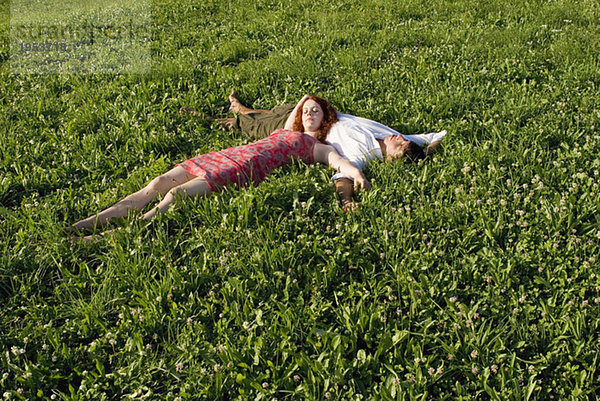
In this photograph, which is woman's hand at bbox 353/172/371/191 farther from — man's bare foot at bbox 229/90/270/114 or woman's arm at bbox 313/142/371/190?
man's bare foot at bbox 229/90/270/114

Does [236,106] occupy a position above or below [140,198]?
above

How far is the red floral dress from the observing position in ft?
17.1

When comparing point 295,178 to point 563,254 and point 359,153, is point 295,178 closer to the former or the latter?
point 359,153

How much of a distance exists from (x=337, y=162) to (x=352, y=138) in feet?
1.84

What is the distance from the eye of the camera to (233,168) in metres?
5.28

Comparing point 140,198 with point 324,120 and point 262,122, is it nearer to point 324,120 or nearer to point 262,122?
point 262,122

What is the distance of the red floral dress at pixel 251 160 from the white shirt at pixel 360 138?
0.38 metres

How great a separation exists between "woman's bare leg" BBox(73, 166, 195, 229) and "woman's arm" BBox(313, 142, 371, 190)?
1.45 metres

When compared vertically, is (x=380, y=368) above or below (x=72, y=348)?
above

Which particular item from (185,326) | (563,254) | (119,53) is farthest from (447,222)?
(119,53)

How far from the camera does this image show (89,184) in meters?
5.79

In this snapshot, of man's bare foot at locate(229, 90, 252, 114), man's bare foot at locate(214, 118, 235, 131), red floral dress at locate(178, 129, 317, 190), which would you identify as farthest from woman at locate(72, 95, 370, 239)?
man's bare foot at locate(229, 90, 252, 114)

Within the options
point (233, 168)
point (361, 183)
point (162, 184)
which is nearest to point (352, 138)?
point (361, 183)

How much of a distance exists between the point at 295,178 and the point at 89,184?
2.37m
